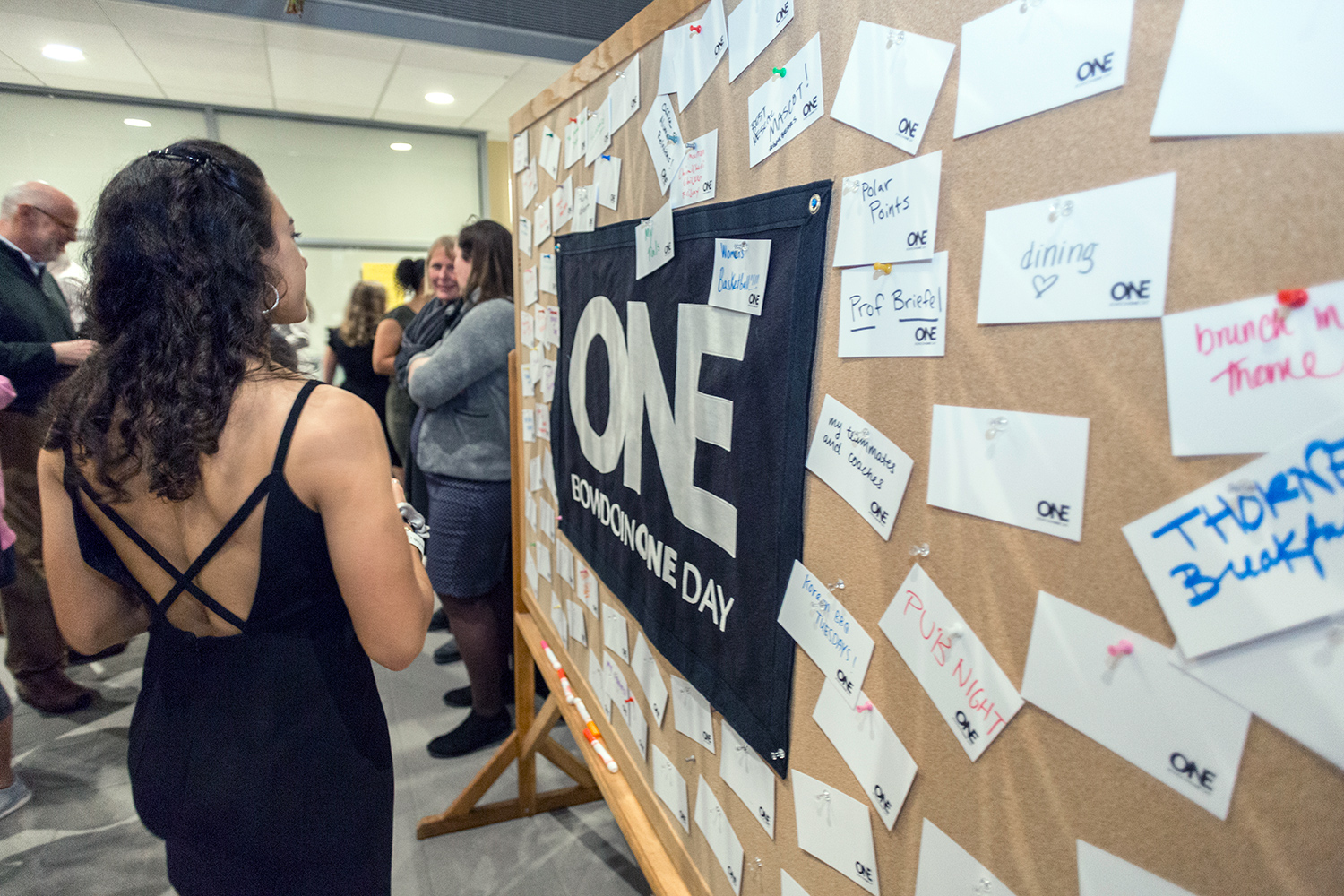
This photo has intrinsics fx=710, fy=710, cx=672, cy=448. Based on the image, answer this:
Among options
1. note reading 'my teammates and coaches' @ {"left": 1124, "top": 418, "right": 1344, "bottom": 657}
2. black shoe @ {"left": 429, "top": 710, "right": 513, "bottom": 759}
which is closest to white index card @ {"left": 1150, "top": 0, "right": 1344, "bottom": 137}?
note reading 'my teammates and coaches' @ {"left": 1124, "top": 418, "right": 1344, "bottom": 657}

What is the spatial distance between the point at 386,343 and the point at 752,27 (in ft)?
9.03

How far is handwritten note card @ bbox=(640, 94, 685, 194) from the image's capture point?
0.93m

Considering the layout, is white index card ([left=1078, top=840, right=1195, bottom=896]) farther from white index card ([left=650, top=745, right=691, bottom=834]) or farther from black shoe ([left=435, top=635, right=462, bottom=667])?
black shoe ([left=435, top=635, right=462, bottom=667])

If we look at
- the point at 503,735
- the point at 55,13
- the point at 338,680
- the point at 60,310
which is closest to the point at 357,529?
the point at 338,680

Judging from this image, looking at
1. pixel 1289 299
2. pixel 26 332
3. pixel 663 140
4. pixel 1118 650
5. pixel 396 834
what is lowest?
pixel 396 834

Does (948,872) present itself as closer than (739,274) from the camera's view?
Yes

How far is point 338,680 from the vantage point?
100 centimetres

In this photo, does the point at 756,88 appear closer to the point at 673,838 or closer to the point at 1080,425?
the point at 1080,425

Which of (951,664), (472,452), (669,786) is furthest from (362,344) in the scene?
(951,664)

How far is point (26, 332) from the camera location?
2266 millimetres

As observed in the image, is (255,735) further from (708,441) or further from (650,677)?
(708,441)

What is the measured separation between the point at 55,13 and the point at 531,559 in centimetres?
356

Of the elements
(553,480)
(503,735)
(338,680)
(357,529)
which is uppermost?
(357,529)

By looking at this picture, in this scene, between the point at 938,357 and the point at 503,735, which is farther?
the point at 503,735
